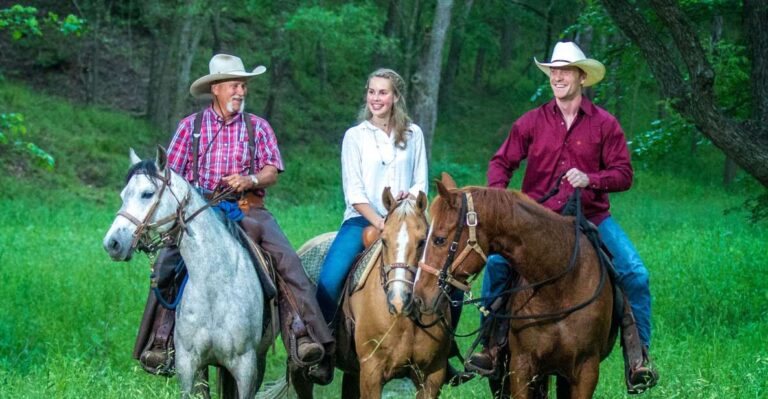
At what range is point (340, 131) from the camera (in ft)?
127

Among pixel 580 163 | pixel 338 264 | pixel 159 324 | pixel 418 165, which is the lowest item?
pixel 159 324

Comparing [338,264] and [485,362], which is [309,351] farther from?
[485,362]

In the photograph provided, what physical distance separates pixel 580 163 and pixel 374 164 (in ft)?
5.11

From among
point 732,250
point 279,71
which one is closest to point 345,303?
point 732,250

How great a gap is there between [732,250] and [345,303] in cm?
947

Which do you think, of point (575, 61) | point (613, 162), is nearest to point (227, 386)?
point (613, 162)

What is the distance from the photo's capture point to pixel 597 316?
706 cm

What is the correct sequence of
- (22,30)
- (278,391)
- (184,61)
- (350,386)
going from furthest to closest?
(184,61) < (22,30) < (278,391) < (350,386)

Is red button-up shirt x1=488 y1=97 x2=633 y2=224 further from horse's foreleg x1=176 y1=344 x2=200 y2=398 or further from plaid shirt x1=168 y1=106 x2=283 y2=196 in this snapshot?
horse's foreleg x1=176 y1=344 x2=200 y2=398

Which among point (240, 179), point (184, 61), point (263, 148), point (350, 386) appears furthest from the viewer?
point (184, 61)

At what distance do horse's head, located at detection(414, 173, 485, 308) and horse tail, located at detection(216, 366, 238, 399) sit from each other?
240cm

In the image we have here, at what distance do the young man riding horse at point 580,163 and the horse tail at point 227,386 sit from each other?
1973 mm

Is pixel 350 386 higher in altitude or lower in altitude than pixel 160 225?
lower

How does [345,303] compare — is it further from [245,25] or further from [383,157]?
[245,25]
